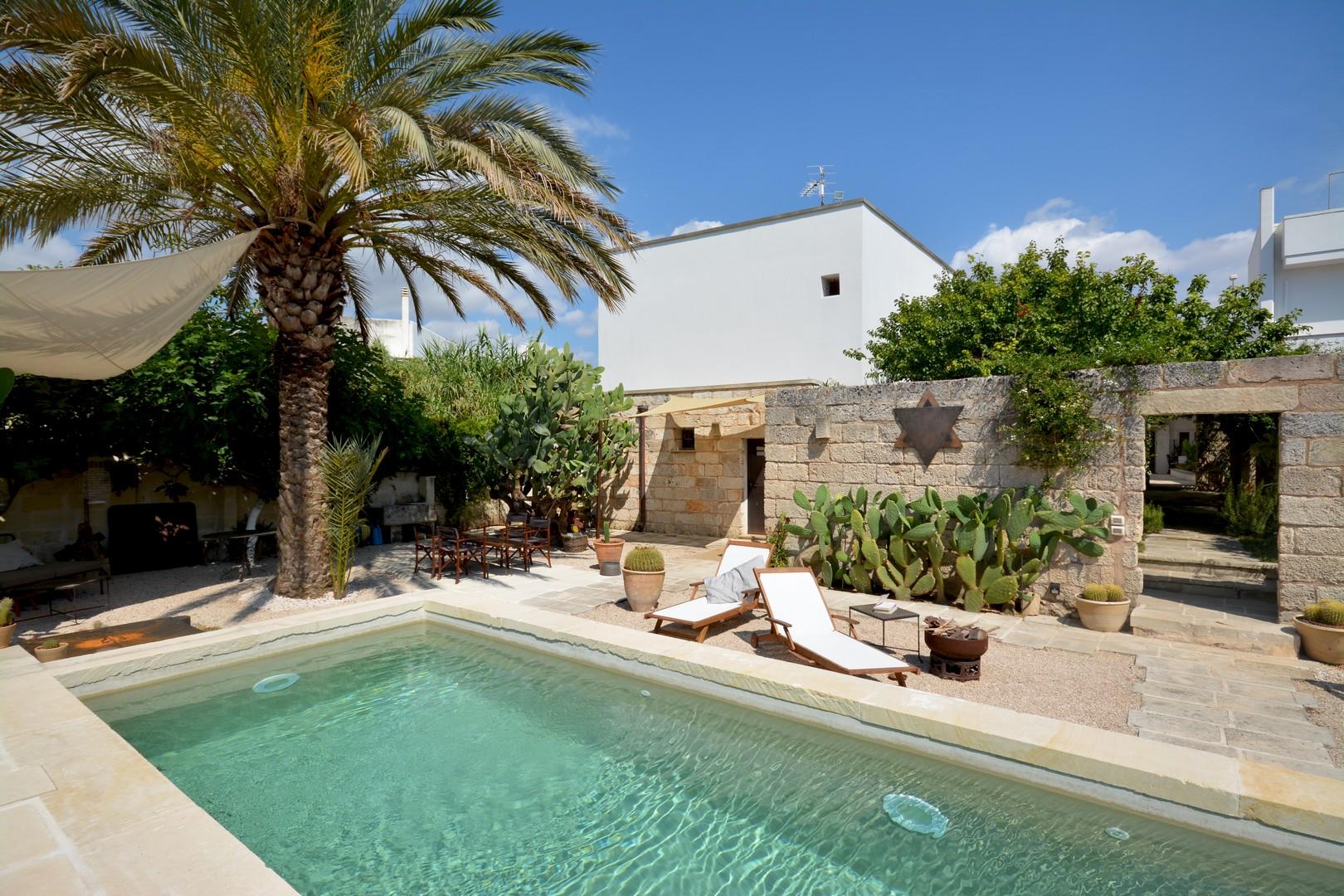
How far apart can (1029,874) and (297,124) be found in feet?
26.8

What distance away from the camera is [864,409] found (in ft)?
28.6

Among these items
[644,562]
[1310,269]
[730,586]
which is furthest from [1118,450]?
[1310,269]

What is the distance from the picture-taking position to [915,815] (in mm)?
3537

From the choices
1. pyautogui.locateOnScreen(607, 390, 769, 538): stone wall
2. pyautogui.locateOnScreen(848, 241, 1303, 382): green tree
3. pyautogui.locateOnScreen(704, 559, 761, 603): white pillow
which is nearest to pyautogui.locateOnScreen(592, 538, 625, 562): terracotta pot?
pyautogui.locateOnScreen(704, 559, 761, 603): white pillow

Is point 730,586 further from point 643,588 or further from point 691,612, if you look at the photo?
point 643,588

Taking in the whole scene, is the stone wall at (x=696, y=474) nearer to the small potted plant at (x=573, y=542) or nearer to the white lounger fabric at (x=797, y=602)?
the small potted plant at (x=573, y=542)

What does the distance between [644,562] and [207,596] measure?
5.54 m

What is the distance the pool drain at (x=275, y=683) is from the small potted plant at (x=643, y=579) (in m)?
3.23

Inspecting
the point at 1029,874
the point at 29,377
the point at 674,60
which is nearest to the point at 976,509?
the point at 1029,874

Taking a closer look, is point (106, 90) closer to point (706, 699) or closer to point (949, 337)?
point (706, 699)

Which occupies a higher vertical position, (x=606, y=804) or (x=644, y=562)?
(x=644, y=562)

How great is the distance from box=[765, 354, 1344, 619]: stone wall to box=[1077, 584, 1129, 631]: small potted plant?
1.11 ft

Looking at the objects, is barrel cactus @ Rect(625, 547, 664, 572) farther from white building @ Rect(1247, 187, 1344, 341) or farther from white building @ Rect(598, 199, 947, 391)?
white building @ Rect(1247, 187, 1344, 341)

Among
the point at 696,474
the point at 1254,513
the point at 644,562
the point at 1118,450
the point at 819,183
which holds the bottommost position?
the point at 644,562
